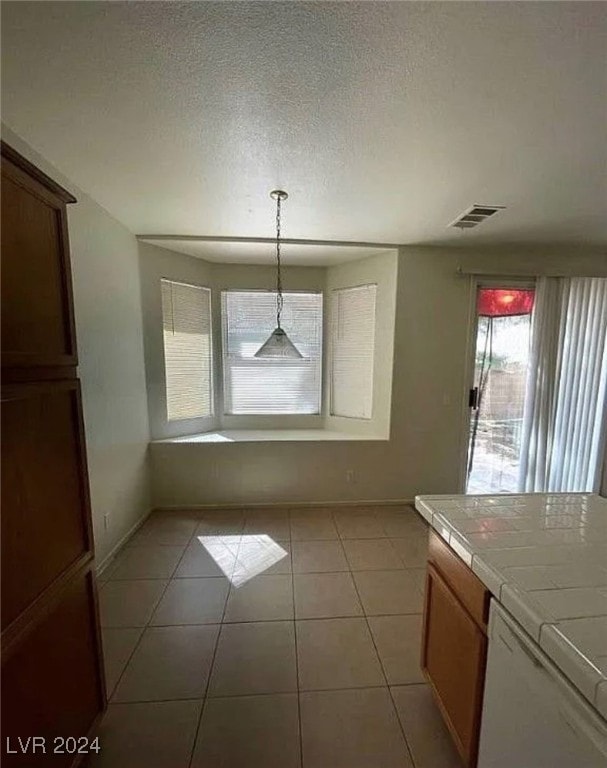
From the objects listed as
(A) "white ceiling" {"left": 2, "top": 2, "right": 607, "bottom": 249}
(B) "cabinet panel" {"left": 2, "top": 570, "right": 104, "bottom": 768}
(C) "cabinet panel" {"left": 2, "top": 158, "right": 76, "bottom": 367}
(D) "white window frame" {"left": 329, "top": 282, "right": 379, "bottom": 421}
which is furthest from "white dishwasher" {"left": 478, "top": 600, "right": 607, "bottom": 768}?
(D) "white window frame" {"left": 329, "top": 282, "right": 379, "bottom": 421}

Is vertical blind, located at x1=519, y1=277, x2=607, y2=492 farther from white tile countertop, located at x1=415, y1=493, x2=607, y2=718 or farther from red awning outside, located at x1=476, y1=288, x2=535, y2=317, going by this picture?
white tile countertop, located at x1=415, y1=493, x2=607, y2=718

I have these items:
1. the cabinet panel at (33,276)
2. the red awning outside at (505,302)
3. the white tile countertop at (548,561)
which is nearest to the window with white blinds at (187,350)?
the cabinet panel at (33,276)

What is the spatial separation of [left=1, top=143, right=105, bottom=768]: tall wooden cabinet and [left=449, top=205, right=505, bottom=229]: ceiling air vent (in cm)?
238

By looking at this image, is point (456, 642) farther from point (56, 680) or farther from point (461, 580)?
point (56, 680)

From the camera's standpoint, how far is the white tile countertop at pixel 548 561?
2.43 feet

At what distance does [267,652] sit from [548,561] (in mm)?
1461

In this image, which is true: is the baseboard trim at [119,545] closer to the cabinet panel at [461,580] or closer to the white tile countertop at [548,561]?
the cabinet panel at [461,580]

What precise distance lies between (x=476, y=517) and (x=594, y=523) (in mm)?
429

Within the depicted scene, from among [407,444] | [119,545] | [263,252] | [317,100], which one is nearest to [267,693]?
[119,545]

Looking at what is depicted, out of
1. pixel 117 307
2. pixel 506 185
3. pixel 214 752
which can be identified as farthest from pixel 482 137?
pixel 214 752

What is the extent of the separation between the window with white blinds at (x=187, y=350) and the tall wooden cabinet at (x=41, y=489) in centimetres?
218

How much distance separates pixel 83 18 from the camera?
0.99 meters

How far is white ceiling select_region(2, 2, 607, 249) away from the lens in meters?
0.99

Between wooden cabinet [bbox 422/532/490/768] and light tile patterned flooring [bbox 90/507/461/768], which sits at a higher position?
wooden cabinet [bbox 422/532/490/768]
